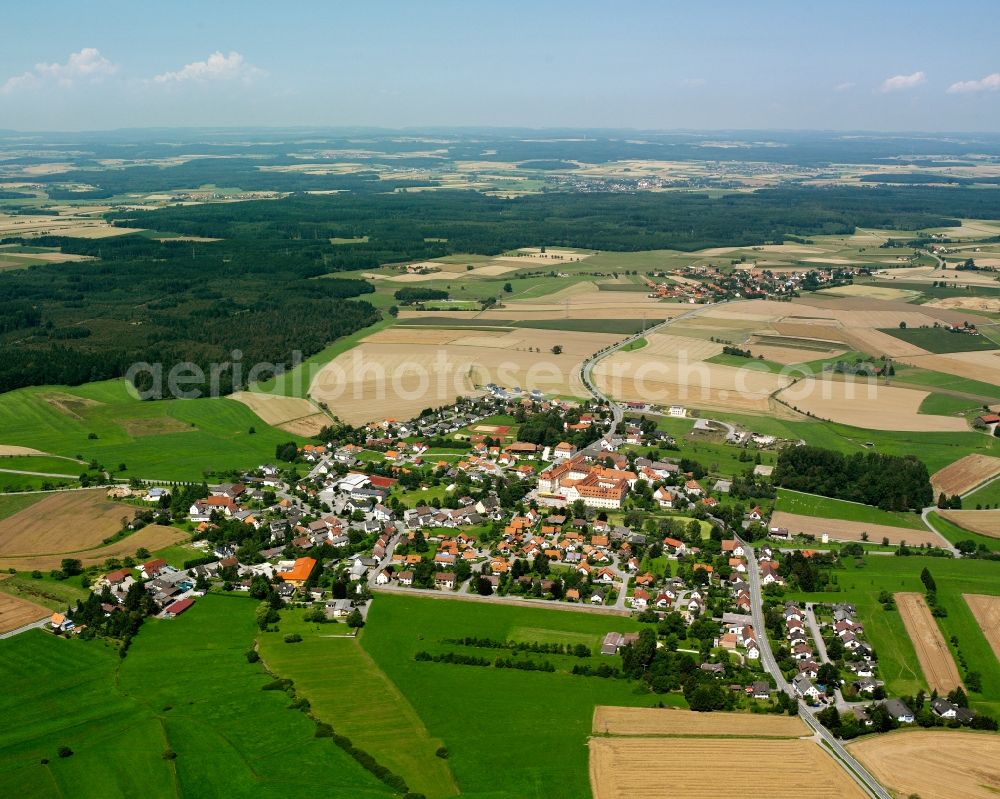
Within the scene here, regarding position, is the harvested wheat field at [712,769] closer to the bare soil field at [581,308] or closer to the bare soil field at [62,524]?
the bare soil field at [62,524]

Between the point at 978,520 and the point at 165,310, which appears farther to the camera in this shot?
the point at 165,310

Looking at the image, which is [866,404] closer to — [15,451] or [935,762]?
[935,762]

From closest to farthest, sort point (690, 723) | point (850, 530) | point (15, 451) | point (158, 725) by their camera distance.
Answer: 1. point (158, 725)
2. point (690, 723)
3. point (850, 530)
4. point (15, 451)

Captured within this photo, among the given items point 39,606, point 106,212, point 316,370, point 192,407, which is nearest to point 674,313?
point 316,370

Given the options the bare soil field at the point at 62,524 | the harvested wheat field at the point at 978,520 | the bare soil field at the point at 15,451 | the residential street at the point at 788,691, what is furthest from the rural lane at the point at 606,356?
the bare soil field at the point at 15,451

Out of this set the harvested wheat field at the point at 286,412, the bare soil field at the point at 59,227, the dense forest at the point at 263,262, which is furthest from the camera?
the bare soil field at the point at 59,227

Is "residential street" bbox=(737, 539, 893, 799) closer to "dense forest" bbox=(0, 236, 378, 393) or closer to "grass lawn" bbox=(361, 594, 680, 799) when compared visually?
"grass lawn" bbox=(361, 594, 680, 799)

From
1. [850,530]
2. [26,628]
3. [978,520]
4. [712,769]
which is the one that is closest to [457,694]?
[712,769]
